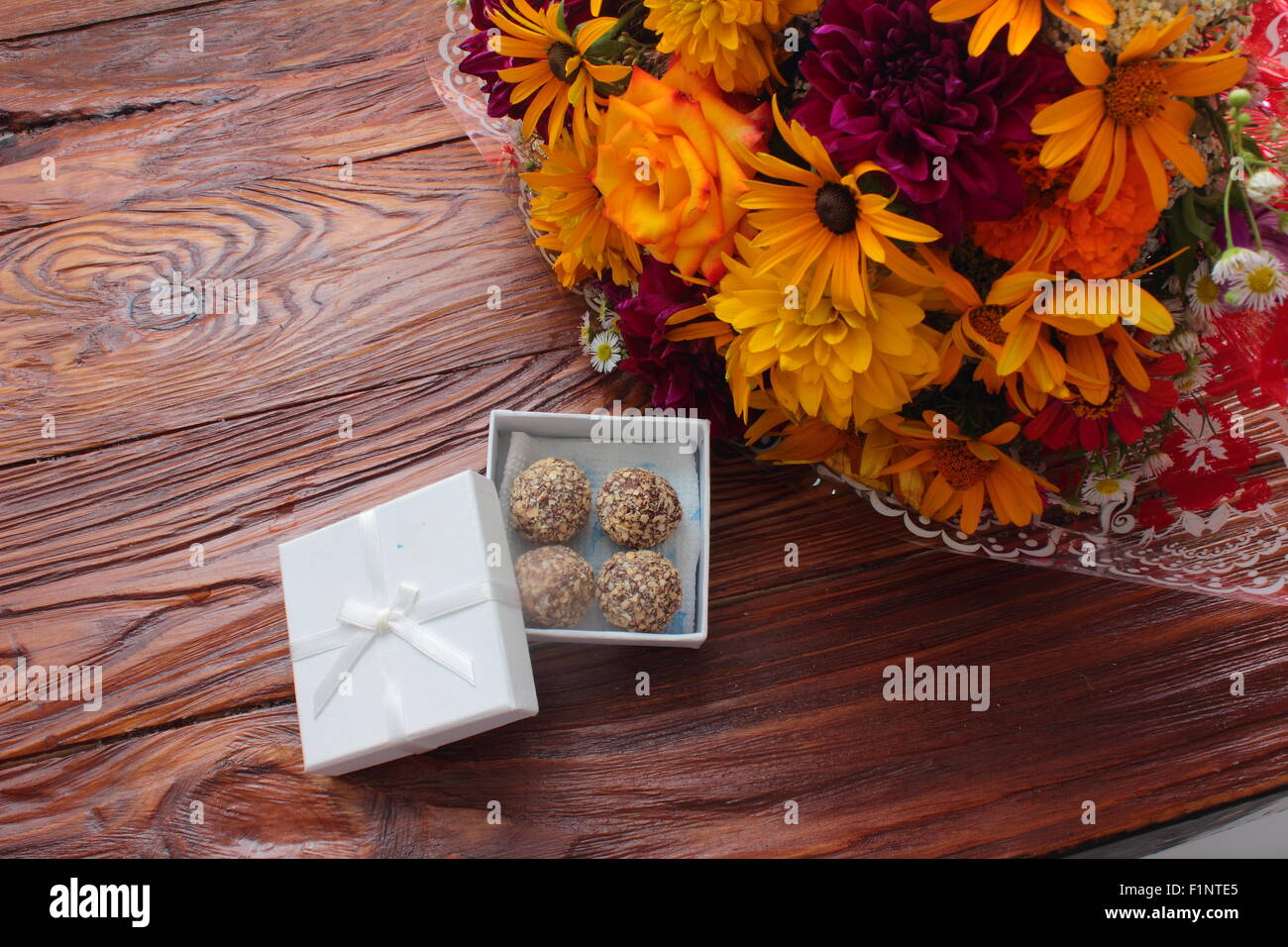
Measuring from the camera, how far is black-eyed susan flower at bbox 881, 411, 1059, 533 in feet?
2.06

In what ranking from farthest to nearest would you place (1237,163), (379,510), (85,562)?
1. (85,562)
2. (379,510)
3. (1237,163)

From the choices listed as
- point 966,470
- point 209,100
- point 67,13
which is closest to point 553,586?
point 966,470

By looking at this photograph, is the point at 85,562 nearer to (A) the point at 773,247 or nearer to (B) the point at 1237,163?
(A) the point at 773,247

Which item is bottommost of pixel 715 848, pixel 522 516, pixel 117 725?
pixel 715 848

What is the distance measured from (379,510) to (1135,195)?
0.51m

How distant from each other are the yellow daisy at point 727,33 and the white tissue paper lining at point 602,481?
30cm

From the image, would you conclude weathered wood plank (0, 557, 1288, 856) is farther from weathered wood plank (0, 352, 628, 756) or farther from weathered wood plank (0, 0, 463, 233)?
weathered wood plank (0, 0, 463, 233)

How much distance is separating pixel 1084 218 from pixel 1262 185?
8cm

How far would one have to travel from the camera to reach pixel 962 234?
0.53 metres

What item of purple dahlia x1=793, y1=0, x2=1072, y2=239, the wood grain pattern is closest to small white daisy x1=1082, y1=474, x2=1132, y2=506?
purple dahlia x1=793, y1=0, x2=1072, y2=239

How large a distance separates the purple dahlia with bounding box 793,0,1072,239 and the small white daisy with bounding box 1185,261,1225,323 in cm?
12

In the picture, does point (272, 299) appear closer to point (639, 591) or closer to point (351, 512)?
point (351, 512)

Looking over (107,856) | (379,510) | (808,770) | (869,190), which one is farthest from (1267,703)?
(107,856)
